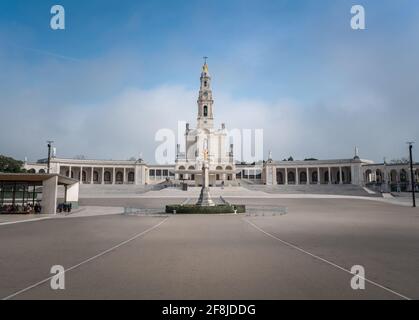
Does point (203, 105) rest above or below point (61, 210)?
above

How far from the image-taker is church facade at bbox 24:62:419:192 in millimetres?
93250

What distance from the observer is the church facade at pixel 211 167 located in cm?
9325

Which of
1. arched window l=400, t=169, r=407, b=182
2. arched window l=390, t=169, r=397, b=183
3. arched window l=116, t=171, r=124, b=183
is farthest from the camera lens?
arched window l=116, t=171, r=124, b=183

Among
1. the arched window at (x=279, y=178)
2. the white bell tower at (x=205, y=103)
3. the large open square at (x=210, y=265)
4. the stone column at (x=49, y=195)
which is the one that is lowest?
the large open square at (x=210, y=265)

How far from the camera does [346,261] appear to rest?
32.3 feet

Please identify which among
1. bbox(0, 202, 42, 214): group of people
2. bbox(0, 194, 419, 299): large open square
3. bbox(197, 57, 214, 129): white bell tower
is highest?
bbox(197, 57, 214, 129): white bell tower

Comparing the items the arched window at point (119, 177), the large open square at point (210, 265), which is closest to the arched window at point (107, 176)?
the arched window at point (119, 177)

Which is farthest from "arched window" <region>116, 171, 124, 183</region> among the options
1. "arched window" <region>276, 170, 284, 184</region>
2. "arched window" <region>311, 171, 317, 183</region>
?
"arched window" <region>311, 171, 317, 183</region>

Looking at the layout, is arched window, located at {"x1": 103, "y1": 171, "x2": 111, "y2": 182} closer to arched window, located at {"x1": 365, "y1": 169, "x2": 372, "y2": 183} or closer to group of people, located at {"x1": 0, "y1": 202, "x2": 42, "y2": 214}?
group of people, located at {"x1": 0, "y1": 202, "x2": 42, "y2": 214}

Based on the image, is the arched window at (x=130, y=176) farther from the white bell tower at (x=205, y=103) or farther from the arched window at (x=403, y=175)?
the arched window at (x=403, y=175)

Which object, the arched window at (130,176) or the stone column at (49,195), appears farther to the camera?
the arched window at (130,176)

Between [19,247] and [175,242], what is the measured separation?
20.3 feet
